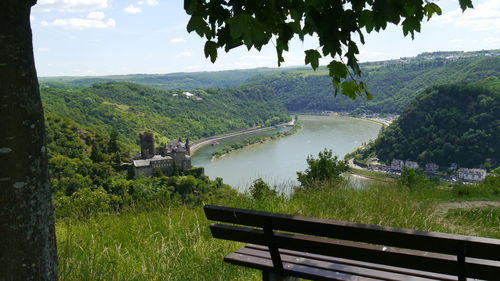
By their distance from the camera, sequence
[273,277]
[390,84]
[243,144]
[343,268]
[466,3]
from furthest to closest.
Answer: [390,84] < [243,144] < [273,277] < [343,268] < [466,3]

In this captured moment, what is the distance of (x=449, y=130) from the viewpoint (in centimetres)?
4484

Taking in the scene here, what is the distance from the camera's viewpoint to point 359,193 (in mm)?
3672

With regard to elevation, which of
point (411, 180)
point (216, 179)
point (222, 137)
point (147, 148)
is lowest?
point (222, 137)

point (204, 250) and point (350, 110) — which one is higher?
point (204, 250)

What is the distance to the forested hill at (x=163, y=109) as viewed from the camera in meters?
59.2

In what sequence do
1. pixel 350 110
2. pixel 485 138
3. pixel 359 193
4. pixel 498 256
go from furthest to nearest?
1. pixel 350 110
2. pixel 485 138
3. pixel 359 193
4. pixel 498 256

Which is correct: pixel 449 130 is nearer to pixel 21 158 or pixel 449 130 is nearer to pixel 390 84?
pixel 21 158

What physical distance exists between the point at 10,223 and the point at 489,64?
83.7 meters

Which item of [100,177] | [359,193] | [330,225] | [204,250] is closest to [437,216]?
[359,193]

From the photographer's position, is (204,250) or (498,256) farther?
(204,250)

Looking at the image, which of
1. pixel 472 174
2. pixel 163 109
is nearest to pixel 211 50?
pixel 472 174

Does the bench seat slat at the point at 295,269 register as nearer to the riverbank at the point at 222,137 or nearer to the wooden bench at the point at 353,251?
the wooden bench at the point at 353,251

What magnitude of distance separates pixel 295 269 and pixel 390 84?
9855cm

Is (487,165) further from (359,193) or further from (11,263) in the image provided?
(11,263)
